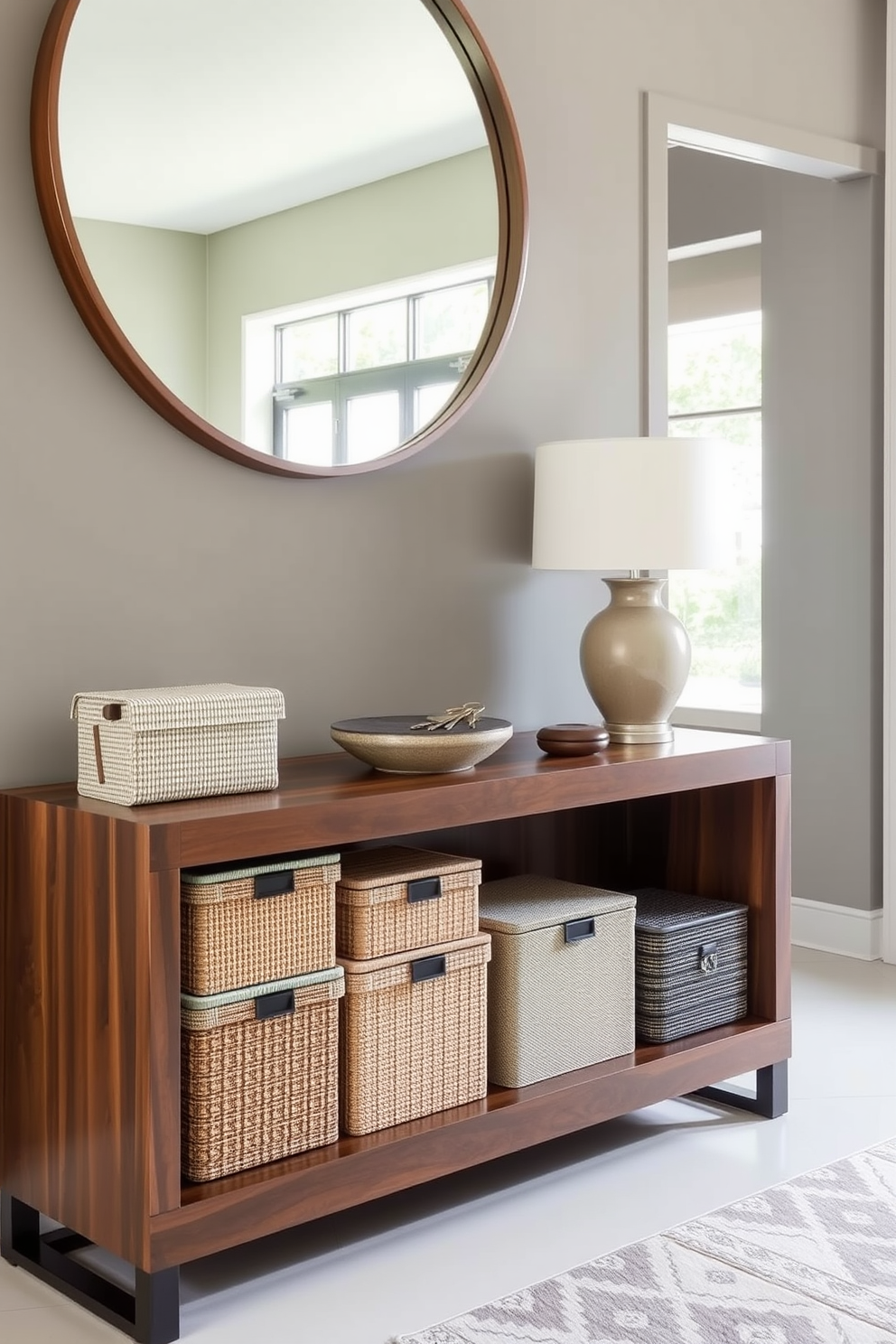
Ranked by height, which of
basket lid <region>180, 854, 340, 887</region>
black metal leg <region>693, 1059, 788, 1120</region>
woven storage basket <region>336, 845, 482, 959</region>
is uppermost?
basket lid <region>180, 854, 340, 887</region>

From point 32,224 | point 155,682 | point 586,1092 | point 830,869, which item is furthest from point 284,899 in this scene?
point 830,869

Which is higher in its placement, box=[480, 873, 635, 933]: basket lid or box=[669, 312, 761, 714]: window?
box=[669, 312, 761, 714]: window

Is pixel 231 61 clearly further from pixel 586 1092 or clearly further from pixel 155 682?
pixel 586 1092

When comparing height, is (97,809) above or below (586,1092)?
above

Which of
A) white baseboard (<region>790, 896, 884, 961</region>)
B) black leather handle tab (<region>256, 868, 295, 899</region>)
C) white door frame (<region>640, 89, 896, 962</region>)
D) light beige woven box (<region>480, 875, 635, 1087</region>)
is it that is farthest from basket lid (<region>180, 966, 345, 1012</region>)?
white baseboard (<region>790, 896, 884, 961</region>)

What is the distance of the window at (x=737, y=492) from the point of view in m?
4.80

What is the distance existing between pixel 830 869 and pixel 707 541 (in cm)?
161

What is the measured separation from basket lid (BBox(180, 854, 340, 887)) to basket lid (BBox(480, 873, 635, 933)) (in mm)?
422

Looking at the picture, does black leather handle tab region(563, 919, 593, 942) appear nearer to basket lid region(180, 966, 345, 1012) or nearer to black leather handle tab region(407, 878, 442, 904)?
black leather handle tab region(407, 878, 442, 904)

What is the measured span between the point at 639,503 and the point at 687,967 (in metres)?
0.85

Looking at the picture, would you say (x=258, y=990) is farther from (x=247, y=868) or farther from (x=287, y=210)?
(x=287, y=210)

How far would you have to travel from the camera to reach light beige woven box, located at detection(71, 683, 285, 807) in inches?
75.2

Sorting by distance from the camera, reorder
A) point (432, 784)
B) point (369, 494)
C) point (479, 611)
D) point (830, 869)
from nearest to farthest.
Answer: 1. point (432, 784)
2. point (369, 494)
3. point (479, 611)
4. point (830, 869)

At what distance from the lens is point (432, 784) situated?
213 cm
